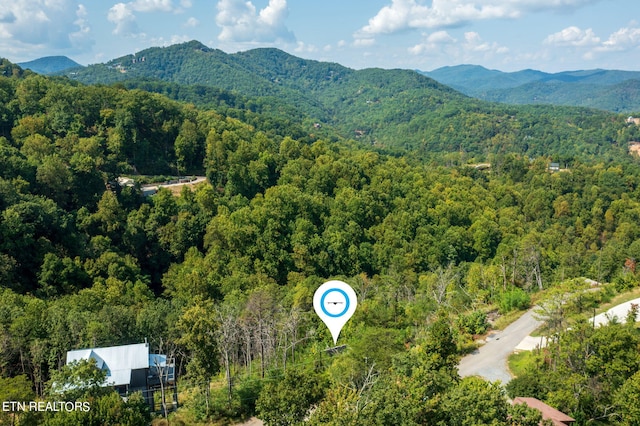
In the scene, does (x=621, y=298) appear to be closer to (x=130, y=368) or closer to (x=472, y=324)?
(x=472, y=324)

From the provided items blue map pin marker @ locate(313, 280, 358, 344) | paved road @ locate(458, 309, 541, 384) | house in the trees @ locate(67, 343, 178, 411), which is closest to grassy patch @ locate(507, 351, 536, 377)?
paved road @ locate(458, 309, 541, 384)

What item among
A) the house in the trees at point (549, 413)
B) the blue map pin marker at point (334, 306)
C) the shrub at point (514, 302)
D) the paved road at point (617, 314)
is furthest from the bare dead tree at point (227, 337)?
the paved road at point (617, 314)

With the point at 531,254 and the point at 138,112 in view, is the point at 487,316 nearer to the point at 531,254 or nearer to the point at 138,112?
the point at 531,254

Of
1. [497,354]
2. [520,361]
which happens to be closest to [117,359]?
[497,354]

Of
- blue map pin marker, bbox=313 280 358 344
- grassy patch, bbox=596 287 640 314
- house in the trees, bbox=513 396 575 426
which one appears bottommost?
grassy patch, bbox=596 287 640 314

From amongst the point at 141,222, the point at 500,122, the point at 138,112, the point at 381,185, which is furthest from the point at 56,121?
the point at 500,122

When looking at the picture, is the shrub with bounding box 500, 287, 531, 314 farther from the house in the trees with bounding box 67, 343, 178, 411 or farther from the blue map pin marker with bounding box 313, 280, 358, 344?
the house in the trees with bounding box 67, 343, 178, 411

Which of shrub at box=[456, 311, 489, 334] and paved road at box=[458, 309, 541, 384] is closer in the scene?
paved road at box=[458, 309, 541, 384]
